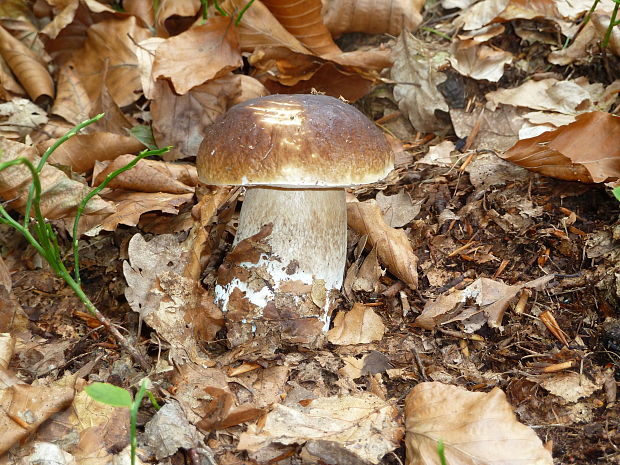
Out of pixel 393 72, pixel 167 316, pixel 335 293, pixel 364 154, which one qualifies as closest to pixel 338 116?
pixel 364 154

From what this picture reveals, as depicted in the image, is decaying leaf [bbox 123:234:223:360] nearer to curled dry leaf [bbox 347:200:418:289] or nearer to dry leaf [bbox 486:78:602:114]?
curled dry leaf [bbox 347:200:418:289]

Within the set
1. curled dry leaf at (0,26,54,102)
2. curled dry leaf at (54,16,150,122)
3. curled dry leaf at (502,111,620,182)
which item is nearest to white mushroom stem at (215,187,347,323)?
curled dry leaf at (502,111,620,182)

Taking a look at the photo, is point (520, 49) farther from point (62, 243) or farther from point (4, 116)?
point (4, 116)

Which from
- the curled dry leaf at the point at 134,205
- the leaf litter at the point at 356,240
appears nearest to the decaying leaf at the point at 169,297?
the leaf litter at the point at 356,240

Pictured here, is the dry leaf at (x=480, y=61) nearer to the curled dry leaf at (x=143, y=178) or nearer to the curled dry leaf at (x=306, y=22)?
the curled dry leaf at (x=306, y=22)

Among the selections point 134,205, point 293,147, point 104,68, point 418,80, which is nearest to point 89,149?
point 134,205

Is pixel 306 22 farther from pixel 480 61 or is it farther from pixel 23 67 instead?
pixel 23 67
